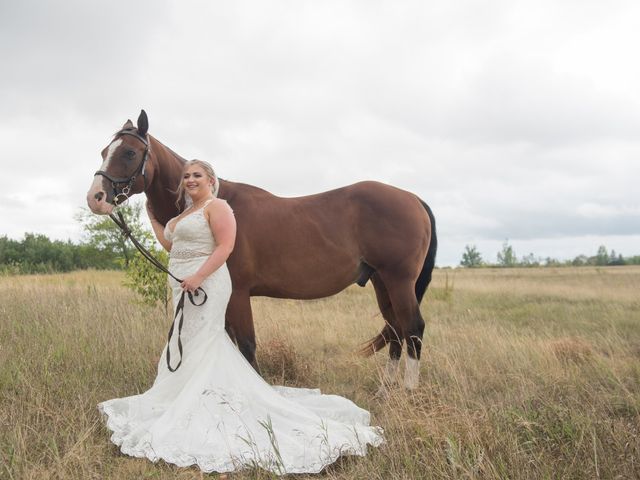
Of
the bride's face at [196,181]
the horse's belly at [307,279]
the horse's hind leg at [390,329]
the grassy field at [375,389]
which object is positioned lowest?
the grassy field at [375,389]

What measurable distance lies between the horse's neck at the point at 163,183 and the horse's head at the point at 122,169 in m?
0.16

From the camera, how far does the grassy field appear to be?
295cm

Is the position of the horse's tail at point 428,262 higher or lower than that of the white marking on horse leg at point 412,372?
higher

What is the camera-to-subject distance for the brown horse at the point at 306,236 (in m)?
4.46

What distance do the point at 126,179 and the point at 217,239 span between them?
1166mm

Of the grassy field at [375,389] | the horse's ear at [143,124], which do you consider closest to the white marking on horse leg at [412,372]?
the grassy field at [375,389]

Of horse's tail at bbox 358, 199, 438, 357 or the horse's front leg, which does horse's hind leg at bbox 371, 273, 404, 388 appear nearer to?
horse's tail at bbox 358, 199, 438, 357

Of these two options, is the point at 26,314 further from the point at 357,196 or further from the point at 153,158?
the point at 357,196

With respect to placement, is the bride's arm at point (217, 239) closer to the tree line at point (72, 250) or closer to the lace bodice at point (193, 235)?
the lace bodice at point (193, 235)

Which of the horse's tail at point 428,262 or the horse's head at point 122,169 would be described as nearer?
the horse's head at point 122,169

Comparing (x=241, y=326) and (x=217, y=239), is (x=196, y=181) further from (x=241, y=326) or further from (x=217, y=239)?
(x=241, y=326)

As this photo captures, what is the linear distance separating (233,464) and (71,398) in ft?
7.44

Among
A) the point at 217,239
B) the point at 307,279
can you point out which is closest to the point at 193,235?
the point at 217,239

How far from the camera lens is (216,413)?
3512mm
